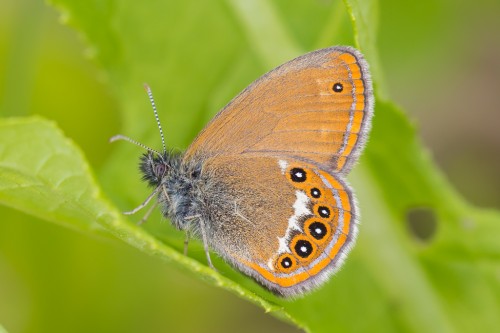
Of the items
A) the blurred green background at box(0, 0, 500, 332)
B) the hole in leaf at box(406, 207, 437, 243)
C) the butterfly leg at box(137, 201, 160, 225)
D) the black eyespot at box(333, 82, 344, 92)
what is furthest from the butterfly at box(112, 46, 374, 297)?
the hole in leaf at box(406, 207, 437, 243)

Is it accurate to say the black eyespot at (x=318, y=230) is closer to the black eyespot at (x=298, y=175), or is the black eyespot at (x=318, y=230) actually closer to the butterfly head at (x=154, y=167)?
the black eyespot at (x=298, y=175)

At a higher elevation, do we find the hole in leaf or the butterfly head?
the hole in leaf

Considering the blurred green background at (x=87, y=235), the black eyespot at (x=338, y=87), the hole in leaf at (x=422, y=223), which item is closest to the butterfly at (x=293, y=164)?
the black eyespot at (x=338, y=87)

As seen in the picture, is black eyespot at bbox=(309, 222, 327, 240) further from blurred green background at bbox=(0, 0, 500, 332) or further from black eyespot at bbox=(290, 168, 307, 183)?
blurred green background at bbox=(0, 0, 500, 332)

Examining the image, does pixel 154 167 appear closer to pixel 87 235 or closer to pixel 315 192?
pixel 315 192

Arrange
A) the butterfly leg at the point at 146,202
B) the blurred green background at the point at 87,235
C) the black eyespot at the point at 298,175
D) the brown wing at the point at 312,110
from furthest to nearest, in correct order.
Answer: the blurred green background at the point at 87,235, the butterfly leg at the point at 146,202, the black eyespot at the point at 298,175, the brown wing at the point at 312,110

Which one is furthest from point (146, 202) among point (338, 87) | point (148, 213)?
point (338, 87)

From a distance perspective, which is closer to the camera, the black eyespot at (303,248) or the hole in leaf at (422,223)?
the black eyespot at (303,248)

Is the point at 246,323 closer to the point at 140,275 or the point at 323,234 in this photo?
the point at 140,275

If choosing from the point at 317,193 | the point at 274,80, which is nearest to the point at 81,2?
the point at 274,80
